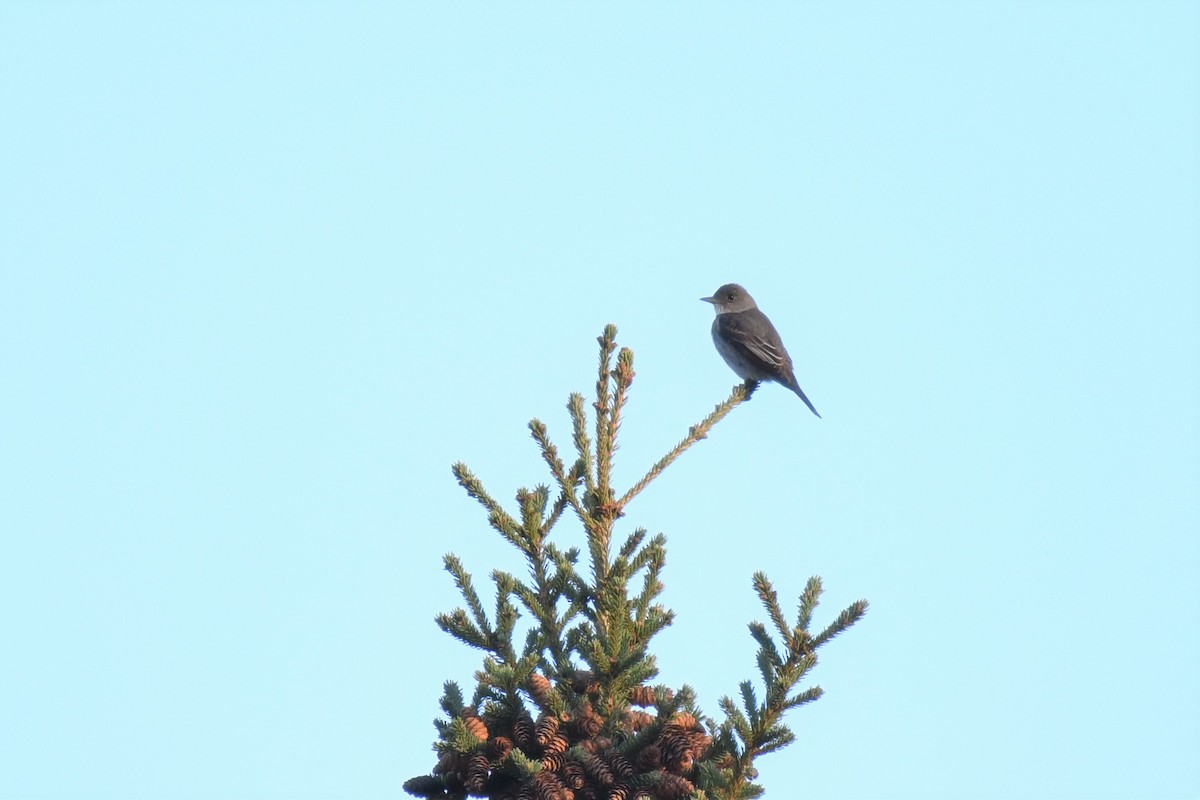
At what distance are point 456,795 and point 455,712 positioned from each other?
1.07 ft

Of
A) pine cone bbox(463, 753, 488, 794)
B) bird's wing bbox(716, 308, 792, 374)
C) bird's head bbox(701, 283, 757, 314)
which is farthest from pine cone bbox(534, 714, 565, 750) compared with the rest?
bird's head bbox(701, 283, 757, 314)

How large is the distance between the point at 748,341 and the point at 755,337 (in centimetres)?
16

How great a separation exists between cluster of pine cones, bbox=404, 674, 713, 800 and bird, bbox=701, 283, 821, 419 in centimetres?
806

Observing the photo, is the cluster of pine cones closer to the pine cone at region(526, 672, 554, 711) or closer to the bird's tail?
the pine cone at region(526, 672, 554, 711)

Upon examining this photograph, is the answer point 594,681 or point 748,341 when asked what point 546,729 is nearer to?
point 594,681

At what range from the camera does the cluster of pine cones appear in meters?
4.71

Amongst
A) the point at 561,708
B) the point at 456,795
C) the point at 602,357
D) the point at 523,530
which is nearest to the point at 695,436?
the point at 602,357

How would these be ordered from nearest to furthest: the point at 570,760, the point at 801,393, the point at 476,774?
the point at 570,760 → the point at 476,774 → the point at 801,393

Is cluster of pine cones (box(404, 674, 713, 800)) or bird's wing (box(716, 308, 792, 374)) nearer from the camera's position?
cluster of pine cones (box(404, 674, 713, 800))

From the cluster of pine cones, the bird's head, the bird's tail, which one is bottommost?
the cluster of pine cones

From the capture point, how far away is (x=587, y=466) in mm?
5352

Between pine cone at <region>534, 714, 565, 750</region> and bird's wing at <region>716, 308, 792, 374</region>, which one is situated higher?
bird's wing at <region>716, 308, 792, 374</region>

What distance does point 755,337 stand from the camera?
45.0 feet

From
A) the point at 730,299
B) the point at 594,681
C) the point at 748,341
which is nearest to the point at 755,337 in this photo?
the point at 748,341
